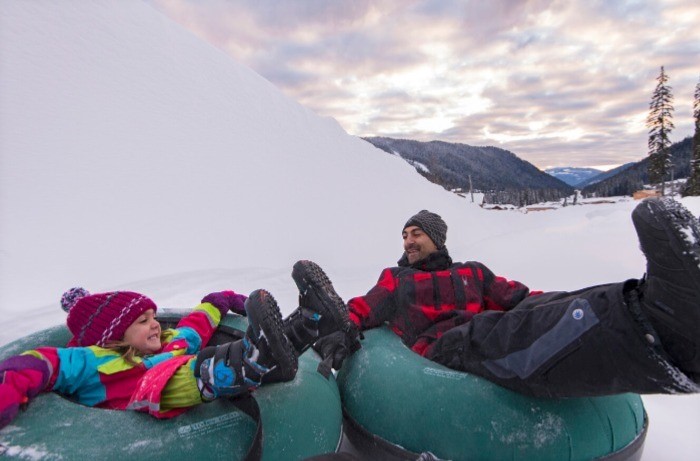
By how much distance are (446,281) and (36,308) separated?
5243 millimetres

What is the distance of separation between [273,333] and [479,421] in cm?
107

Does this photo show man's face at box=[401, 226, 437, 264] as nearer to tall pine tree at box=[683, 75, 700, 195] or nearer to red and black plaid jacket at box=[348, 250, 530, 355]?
red and black plaid jacket at box=[348, 250, 530, 355]

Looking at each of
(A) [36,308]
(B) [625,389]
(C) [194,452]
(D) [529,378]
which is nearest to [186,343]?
(C) [194,452]

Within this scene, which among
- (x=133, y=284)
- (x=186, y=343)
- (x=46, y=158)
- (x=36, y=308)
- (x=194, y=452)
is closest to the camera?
(x=194, y=452)

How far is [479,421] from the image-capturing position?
2.04 metres

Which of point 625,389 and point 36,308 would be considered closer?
point 625,389

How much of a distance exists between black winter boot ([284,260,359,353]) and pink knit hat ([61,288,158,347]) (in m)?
0.86

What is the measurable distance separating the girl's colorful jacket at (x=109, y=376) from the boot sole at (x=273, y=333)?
0.45 m

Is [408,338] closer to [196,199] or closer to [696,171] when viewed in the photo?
[196,199]

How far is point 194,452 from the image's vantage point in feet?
5.71

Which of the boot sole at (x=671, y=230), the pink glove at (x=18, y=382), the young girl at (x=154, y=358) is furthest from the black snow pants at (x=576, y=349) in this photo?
the pink glove at (x=18, y=382)

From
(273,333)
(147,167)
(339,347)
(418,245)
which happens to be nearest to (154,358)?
(273,333)

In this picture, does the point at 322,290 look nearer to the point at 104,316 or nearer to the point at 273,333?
the point at 273,333

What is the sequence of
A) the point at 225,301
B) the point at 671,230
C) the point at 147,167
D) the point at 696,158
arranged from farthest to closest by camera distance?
the point at 696,158
the point at 147,167
the point at 225,301
the point at 671,230
